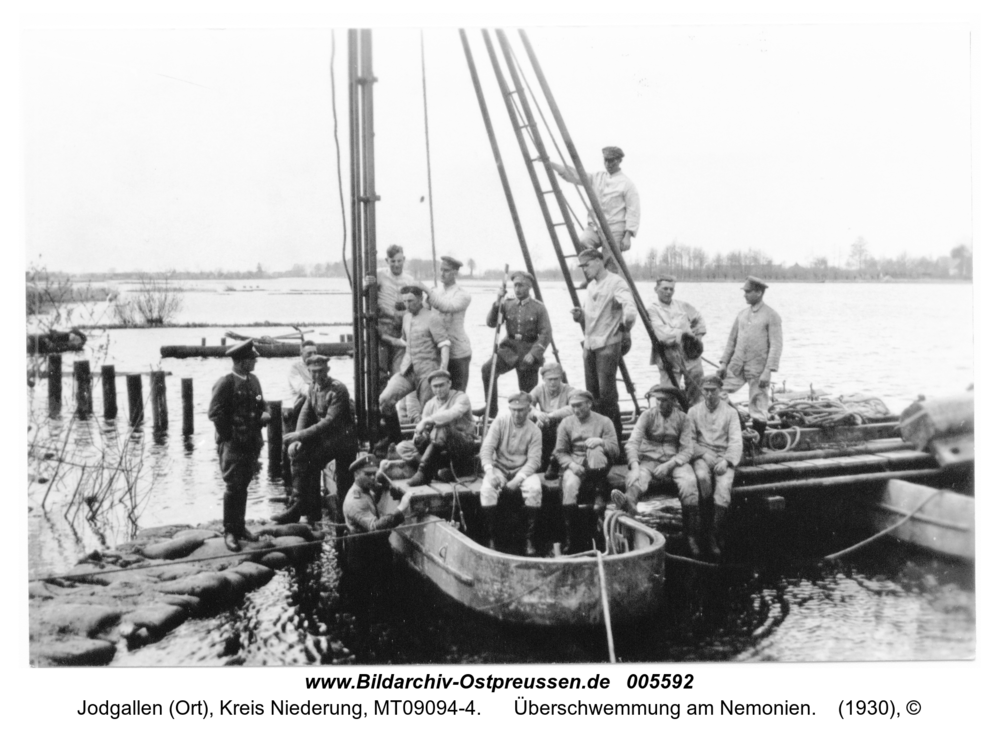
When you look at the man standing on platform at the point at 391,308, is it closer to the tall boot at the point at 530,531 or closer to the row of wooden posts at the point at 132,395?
the tall boot at the point at 530,531

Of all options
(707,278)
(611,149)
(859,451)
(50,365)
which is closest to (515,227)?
(611,149)

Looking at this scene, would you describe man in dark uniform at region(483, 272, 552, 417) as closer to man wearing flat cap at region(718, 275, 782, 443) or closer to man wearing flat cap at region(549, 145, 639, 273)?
man wearing flat cap at region(549, 145, 639, 273)

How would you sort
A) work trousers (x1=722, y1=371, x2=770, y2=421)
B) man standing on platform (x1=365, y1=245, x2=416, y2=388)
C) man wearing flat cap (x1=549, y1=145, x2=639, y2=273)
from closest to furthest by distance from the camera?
1. man wearing flat cap (x1=549, y1=145, x2=639, y2=273)
2. man standing on platform (x1=365, y1=245, x2=416, y2=388)
3. work trousers (x1=722, y1=371, x2=770, y2=421)

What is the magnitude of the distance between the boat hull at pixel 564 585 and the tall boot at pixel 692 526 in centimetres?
135

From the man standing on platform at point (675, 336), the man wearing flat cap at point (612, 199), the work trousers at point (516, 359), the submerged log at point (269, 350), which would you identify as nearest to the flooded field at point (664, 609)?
the man standing on platform at point (675, 336)

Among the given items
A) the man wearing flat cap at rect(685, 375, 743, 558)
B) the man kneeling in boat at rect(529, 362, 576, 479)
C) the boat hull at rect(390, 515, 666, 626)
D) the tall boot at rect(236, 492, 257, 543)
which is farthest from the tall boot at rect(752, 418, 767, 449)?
the tall boot at rect(236, 492, 257, 543)

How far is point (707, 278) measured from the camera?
2973 cm

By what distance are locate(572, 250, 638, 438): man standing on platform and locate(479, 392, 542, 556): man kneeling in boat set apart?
135 centimetres

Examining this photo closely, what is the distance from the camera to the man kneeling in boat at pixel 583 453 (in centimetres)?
834

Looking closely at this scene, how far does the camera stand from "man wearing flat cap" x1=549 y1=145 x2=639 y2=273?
995 cm

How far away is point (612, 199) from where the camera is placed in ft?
32.9

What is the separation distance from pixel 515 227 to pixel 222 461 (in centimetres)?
445

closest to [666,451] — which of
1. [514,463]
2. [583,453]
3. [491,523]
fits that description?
[583,453]

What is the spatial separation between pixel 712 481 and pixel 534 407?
2005mm
